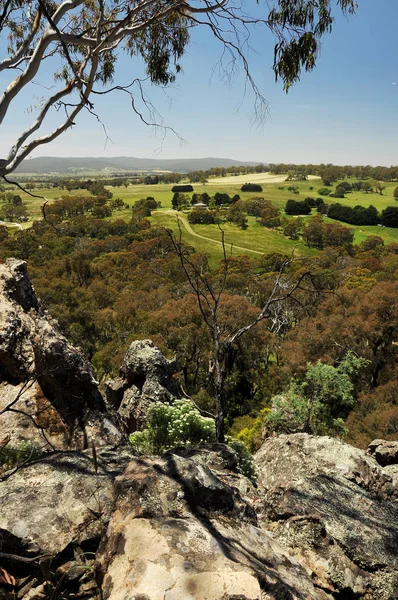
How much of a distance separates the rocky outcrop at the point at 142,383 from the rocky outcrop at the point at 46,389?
7.15m

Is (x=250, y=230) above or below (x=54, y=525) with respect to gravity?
above

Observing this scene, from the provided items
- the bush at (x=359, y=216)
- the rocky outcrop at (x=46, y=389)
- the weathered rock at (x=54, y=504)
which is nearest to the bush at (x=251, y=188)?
the bush at (x=359, y=216)

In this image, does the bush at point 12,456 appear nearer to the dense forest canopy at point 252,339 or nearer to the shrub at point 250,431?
the shrub at point 250,431

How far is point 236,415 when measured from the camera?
1126 inches

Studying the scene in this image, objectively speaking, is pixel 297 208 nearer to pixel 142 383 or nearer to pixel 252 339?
pixel 252 339

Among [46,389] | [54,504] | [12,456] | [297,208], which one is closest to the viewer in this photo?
[54,504]

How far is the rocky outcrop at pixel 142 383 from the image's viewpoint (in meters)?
16.9

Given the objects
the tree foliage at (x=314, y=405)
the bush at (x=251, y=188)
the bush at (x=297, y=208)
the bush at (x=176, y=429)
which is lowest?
the tree foliage at (x=314, y=405)

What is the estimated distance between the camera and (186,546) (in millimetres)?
3146

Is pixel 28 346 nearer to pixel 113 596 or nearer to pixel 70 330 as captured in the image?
pixel 113 596

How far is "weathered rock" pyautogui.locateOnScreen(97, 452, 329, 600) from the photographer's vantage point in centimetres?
278

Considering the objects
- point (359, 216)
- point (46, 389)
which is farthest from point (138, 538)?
point (359, 216)

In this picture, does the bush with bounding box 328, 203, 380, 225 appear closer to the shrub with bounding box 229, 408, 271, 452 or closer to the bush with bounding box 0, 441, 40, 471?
the shrub with bounding box 229, 408, 271, 452

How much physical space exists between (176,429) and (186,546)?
5619 mm
